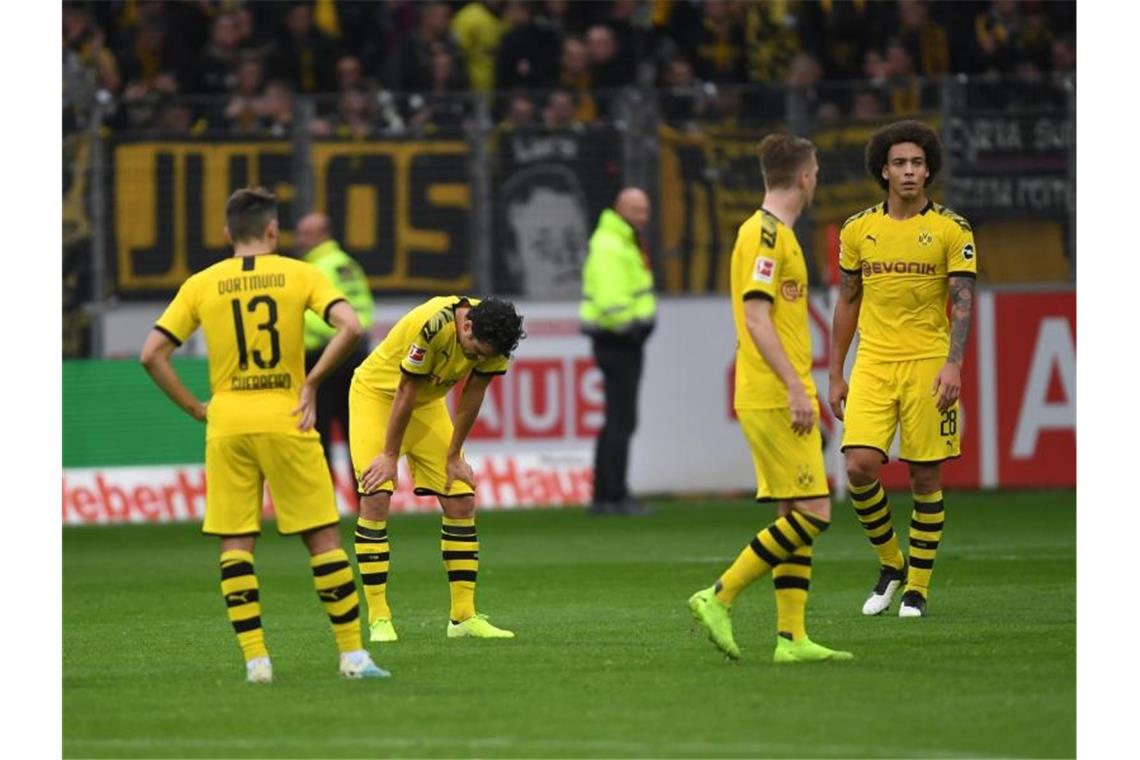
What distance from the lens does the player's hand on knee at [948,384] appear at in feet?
36.0

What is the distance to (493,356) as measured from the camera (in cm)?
1033

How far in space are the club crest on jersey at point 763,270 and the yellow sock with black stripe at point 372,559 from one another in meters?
2.57

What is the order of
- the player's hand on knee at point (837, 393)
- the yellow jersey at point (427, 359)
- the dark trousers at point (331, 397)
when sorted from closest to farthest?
1. the yellow jersey at point (427, 359)
2. the player's hand on knee at point (837, 393)
3. the dark trousers at point (331, 397)

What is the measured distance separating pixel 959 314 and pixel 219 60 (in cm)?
1161

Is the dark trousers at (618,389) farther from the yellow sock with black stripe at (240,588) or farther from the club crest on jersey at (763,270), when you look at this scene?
the yellow sock with black stripe at (240,588)

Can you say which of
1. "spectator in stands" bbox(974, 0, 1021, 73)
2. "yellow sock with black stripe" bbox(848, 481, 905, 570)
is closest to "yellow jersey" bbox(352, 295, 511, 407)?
"yellow sock with black stripe" bbox(848, 481, 905, 570)

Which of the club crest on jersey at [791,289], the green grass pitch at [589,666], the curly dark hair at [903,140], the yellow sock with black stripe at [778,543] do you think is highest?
the curly dark hair at [903,140]

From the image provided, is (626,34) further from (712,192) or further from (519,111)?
(712,192)

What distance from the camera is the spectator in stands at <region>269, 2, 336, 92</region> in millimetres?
21219

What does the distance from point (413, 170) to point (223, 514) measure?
10.5 meters

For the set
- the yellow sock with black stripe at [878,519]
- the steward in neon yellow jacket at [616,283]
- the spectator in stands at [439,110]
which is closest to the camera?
the yellow sock with black stripe at [878,519]

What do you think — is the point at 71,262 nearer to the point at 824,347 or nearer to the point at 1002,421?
the point at 824,347

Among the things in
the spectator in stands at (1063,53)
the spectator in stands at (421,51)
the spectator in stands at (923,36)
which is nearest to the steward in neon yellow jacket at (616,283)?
the spectator in stands at (421,51)

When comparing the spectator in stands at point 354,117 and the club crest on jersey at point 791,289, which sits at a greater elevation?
the spectator in stands at point 354,117
